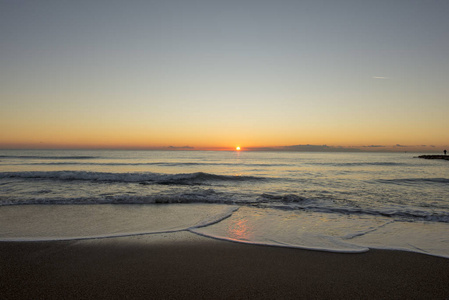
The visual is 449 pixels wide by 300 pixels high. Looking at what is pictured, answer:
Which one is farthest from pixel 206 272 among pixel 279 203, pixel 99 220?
pixel 279 203

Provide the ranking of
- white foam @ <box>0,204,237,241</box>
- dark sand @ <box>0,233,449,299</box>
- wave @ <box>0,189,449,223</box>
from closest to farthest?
dark sand @ <box>0,233,449,299</box>, white foam @ <box>0,204,237,241</box>, wave @ <box>0,189,449,223</box>

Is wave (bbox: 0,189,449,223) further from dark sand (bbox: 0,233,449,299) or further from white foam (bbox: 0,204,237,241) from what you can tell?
dark sand (bbox: 0,233,449,299)

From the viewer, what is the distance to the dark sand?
10.1 feet

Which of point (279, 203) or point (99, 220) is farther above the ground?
point (99, 220)

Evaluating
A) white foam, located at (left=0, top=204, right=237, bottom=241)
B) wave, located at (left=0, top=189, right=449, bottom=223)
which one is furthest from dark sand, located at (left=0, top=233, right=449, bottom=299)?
wave, located at (left=0, top=189, right=449, bottom=223)

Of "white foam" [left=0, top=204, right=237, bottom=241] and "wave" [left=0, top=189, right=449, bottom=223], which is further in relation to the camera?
"wave" [left=0, top=189, right=449, bottom=223]

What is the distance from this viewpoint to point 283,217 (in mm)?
7395

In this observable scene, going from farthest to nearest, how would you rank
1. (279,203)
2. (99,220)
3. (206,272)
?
(279,203) → (99,220) → (206,272)

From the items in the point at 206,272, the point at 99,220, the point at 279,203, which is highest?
the point at 206,272

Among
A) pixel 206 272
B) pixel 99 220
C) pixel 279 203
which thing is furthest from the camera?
pixel 279 203

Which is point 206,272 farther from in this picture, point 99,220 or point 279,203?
point 279,203

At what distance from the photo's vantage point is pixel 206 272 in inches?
144

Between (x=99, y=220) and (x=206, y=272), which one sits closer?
(x=206, y=272)

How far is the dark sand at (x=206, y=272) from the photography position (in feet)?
10.1
